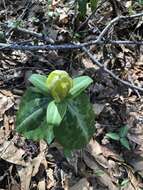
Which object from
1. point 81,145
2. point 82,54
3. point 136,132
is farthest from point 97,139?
point 82,54

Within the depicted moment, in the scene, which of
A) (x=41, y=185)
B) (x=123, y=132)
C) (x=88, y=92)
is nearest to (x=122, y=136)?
(x=123, y=132)

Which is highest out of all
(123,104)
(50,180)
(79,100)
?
(79,100)

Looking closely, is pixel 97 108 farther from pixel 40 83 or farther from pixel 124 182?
pixel 40 83

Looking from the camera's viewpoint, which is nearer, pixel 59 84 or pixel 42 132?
pixel 59 84

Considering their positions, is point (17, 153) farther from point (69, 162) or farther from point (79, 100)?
point (79, 100)

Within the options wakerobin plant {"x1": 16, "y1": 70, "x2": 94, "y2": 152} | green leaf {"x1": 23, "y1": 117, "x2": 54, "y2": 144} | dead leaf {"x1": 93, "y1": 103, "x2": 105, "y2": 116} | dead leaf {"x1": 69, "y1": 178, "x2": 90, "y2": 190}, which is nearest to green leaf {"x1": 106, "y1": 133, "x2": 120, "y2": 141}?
dead leaf {"x1": 93, "y1": 103, "x2": 105, "y2": 116}

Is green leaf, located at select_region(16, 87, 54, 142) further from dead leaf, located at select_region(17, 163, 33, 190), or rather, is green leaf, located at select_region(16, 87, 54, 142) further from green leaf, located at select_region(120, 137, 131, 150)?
green leaf, located at select_region(120, 137, 131, 150)
